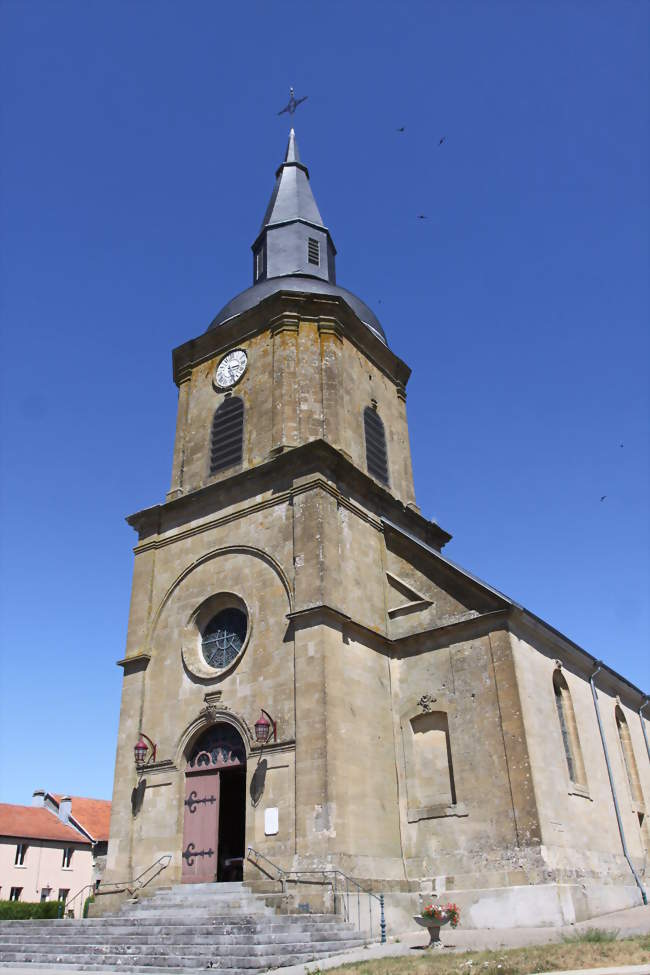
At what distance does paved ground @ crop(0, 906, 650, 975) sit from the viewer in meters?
11.1

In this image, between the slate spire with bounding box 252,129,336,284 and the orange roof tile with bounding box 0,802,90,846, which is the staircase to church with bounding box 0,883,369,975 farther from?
the orange roof tile with bounding box 0,802,90,846

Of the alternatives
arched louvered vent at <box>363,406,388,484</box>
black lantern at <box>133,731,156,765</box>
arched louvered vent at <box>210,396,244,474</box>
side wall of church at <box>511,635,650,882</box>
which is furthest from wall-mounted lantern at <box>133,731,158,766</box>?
arched louvered vent at <box>363,406,388,484</box>

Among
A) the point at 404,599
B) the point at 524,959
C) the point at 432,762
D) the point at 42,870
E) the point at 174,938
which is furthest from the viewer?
the point at 42,870

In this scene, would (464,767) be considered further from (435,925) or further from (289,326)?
(289,326)

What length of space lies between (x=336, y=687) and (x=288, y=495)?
15.6ft

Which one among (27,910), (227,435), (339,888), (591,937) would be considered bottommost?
(591,937)

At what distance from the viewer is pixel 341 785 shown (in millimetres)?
14812

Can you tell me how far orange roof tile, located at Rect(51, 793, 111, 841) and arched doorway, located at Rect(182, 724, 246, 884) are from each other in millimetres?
26395

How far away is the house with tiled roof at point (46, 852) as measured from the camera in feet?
116

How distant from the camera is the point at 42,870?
36781 mm

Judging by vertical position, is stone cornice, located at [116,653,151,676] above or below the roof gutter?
above

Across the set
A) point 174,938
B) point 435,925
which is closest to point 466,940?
point 435,925

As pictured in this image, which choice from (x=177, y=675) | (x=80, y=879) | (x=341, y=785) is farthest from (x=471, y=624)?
(x=80, y=879)

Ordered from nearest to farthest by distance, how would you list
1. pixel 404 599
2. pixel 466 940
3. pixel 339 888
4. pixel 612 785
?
pixel 466 940 → pixel 339 888 → pixel 404 599 → pixel 612 785
